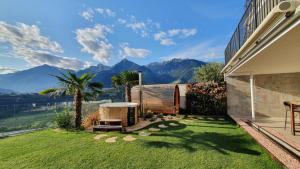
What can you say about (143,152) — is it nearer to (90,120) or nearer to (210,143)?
(210,143)

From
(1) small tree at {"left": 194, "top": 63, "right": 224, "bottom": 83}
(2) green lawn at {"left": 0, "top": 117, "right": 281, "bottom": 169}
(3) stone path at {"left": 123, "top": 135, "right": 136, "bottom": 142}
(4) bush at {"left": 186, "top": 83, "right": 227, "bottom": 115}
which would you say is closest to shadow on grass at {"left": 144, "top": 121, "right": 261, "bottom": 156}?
(2) green lawn at {"left": 0, "top": 117, "right": 281, "bottom": 169}

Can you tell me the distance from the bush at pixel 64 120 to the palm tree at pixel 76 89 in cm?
41

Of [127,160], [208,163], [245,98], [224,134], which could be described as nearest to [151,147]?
[127,160]

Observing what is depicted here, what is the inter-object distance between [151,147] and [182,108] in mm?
8253

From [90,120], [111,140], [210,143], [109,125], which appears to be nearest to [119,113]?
[109,125]

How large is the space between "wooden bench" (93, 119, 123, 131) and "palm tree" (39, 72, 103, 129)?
114cm

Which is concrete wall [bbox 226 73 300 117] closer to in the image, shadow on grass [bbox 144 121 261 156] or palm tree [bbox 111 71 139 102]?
shadow on grass [bbox 144 121 261 156]

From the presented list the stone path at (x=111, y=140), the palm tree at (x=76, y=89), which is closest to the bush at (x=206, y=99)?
the palm tree at (x=76, y=89)

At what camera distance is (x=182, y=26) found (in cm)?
2275

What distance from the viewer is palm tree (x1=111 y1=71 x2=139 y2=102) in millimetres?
12884

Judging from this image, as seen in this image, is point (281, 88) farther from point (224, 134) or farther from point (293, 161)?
point (293, 161)

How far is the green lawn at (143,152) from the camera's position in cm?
423

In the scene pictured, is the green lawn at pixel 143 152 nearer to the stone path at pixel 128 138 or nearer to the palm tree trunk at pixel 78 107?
the stone path at pixel 128 138

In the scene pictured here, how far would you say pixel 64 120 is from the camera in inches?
329
